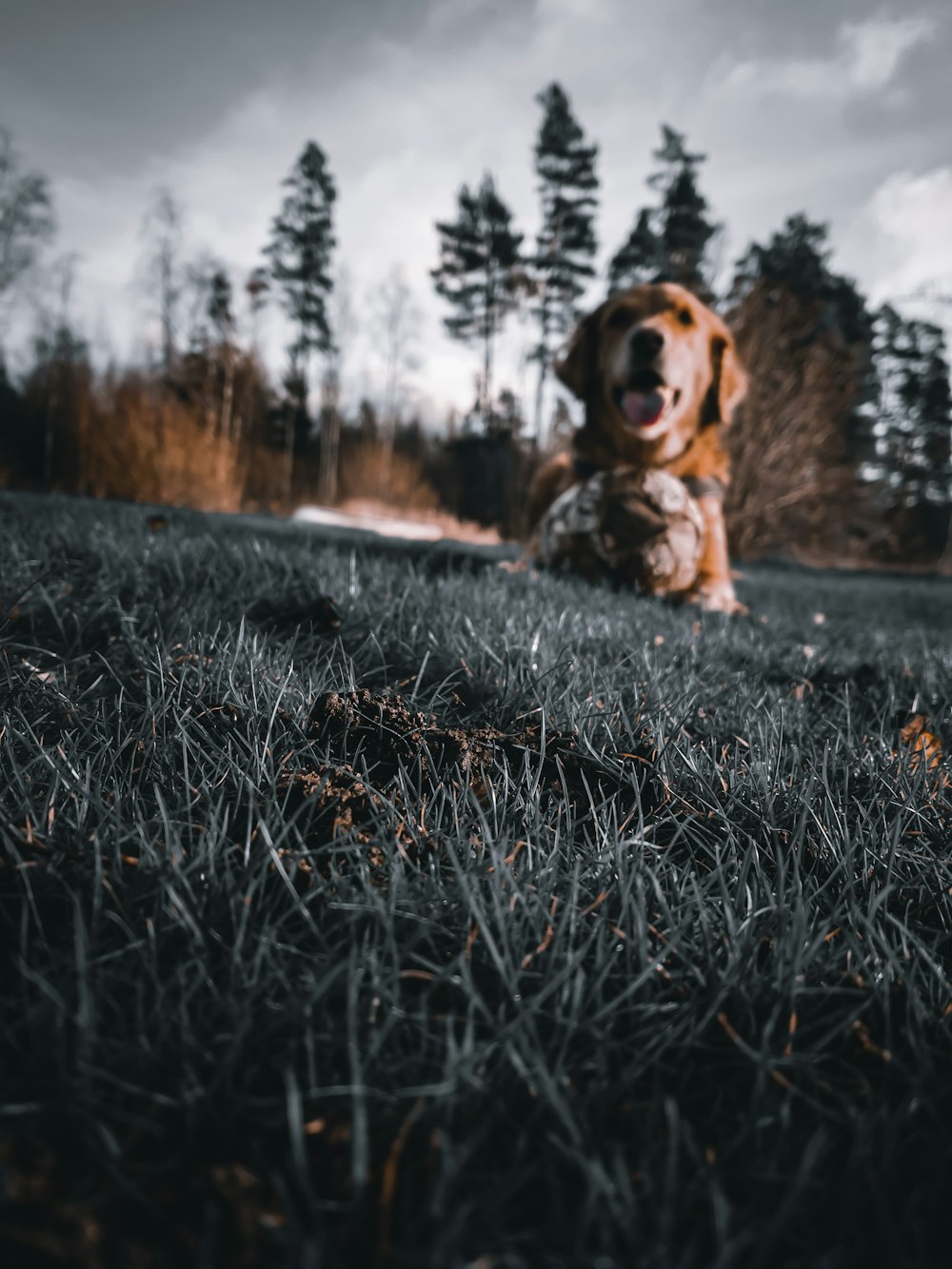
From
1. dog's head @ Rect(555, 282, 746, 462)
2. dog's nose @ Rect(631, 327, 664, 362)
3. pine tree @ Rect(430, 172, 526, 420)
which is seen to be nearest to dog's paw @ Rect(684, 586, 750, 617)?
dog's head @ Rect(555, 282, 746, 462)

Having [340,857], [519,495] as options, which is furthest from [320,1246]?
[519,495]

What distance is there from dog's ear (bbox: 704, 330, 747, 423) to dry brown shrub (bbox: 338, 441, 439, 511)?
17.9m

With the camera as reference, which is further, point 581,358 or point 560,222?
point 560,222

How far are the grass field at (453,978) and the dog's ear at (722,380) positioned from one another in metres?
2.47

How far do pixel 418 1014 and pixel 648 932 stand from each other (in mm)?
336

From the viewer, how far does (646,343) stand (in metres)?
2.88

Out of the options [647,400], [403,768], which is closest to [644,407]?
[647,400]

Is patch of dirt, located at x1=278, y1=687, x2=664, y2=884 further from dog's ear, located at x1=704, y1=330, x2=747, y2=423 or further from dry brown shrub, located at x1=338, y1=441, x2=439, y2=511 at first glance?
dry brown shrub, located at x1=338, y1=441, x2=439, y2=511

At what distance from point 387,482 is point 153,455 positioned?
33.4 feet

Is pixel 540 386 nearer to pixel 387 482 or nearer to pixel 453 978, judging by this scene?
pixel 387 482

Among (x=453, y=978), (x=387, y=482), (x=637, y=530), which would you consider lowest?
(x=453, y=978)

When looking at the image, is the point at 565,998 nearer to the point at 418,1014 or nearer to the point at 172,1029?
the point at 418,1014

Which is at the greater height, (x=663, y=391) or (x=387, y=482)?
(x=387, y=482)

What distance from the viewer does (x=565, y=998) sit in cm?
63
